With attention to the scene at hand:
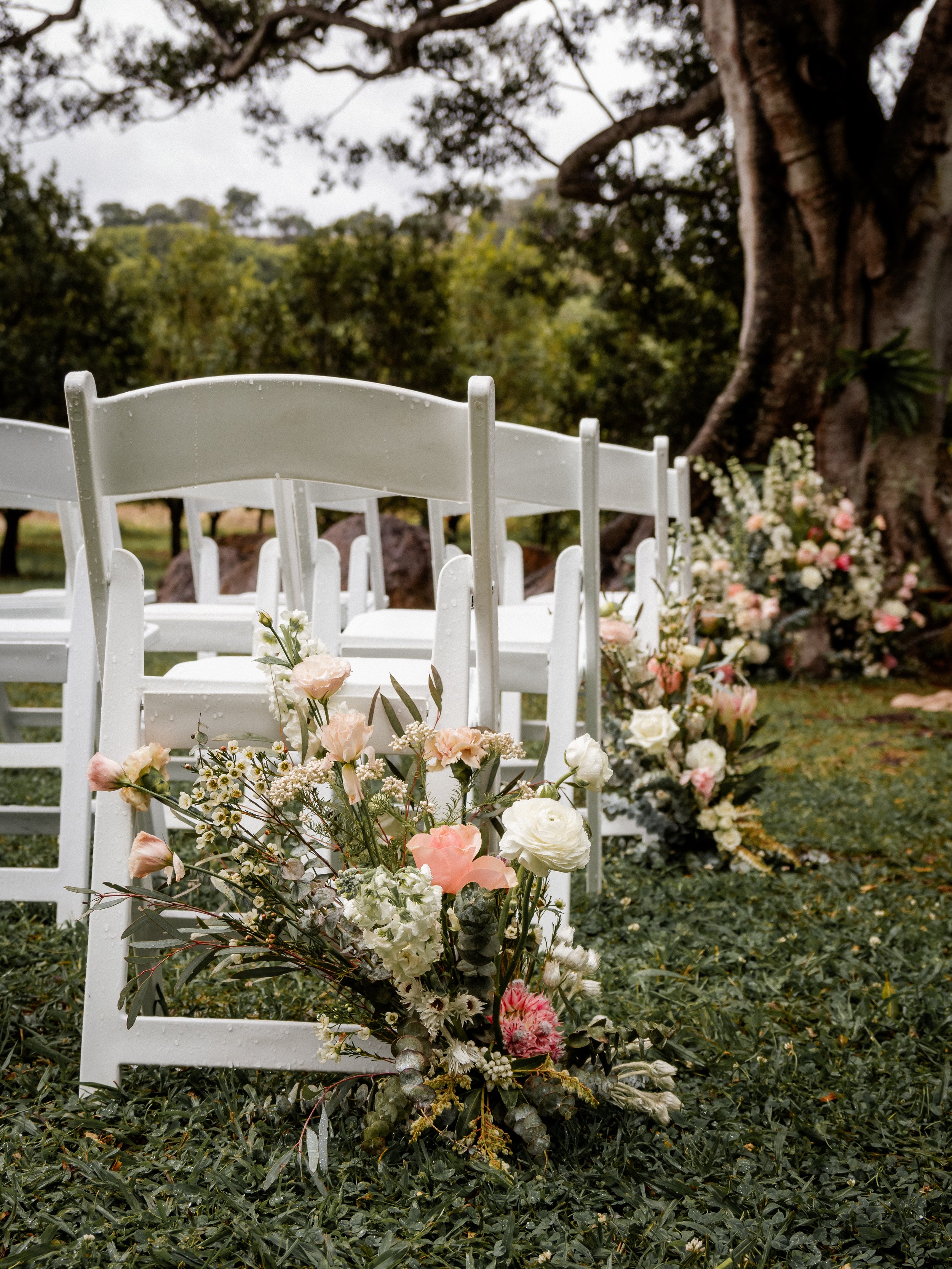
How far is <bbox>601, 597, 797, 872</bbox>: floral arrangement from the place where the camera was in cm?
254

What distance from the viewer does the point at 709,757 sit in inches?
99.6

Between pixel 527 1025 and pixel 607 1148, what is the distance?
185 mm

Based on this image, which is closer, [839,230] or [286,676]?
[286,676]

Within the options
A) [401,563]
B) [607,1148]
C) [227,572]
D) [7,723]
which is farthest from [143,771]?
[227,572]

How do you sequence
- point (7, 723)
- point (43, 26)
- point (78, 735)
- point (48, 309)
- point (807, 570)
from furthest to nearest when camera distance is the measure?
point (48, 309), point (43, 26), point (807, 570), point (7, 723), point (78, 735)

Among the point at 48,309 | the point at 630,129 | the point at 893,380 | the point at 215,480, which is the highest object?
the point at 48,309

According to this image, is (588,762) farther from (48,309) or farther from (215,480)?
(48,309)

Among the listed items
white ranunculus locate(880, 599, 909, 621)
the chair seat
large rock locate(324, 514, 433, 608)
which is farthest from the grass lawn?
large rock locate(324, 514, 433, 608)

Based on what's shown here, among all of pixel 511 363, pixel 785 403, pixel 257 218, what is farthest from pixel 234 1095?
pixel 257 218

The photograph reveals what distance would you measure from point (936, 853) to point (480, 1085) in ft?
6.17

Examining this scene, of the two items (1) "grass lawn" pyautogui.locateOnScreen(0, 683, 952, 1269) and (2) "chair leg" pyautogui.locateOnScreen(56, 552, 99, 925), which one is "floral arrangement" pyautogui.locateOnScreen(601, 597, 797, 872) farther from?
(2) "chair leg" pyautogui.locateOnScreen(56, 552, 99, 925)

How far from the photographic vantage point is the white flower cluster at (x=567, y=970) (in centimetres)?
139

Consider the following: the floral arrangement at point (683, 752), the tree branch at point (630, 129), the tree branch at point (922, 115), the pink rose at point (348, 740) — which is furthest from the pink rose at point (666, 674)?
the tree branch at point (630, 129)

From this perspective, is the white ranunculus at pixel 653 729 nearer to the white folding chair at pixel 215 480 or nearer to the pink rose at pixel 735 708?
the pink rose at pixel 735 708
